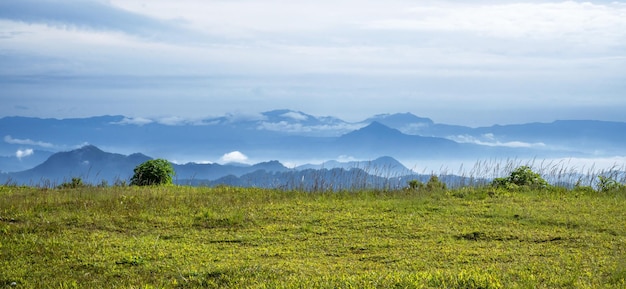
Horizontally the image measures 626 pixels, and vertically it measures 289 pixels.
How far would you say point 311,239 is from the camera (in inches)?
479

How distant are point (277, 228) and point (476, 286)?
5.27 m

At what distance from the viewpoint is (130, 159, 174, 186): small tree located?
19797 millimetres

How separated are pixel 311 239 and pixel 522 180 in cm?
802

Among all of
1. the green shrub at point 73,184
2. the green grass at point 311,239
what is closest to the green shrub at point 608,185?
the green grass at point 311,239

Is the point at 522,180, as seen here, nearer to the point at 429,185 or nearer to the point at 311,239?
the point at 429,185

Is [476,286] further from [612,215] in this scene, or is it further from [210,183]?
[210,183]

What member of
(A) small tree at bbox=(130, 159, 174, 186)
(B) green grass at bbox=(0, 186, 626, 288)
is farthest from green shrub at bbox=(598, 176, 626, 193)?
(A) small tree at bbox=(130, 159, 174, 186)

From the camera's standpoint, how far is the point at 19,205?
14992 mm

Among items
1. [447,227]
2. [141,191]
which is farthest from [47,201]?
[447,227]

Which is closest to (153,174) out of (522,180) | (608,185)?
(522,180)

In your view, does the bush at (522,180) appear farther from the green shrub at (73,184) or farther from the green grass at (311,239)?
the green shrub at (73,184)

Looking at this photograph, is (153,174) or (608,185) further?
(153,174)

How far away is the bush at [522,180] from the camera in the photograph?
57.6ft

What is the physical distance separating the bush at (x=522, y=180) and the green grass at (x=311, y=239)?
0.71 meters
